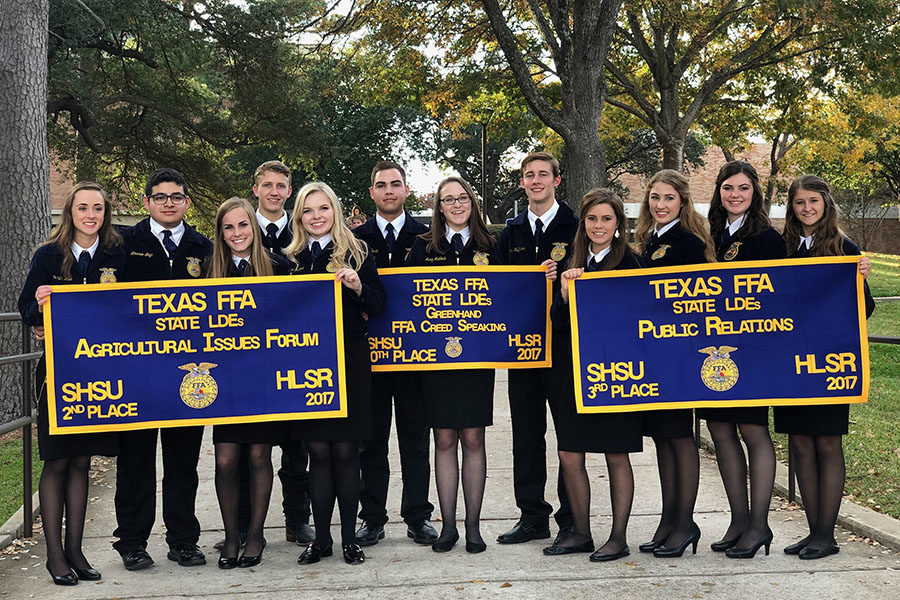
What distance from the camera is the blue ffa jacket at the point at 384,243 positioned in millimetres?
6668

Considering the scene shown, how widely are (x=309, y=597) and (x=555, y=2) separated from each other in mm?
13441

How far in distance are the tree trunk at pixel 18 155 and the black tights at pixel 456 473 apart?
238 inches

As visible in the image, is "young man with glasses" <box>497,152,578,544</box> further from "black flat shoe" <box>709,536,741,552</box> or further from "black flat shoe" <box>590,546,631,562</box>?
"black flat shoe" <box>709,536,741,552</box>

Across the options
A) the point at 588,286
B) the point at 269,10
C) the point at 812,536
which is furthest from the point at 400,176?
the point at 269,10

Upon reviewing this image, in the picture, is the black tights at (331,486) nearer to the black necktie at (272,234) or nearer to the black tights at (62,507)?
the black tights at (62,507)

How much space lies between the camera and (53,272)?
566 cm

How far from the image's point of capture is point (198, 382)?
5816 mm

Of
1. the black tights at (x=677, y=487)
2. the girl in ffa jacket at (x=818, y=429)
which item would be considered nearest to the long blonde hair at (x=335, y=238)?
the black tights at (x=677, y=487)

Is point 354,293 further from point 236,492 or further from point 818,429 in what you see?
point 818,429

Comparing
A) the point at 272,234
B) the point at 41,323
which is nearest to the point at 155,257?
the point at 41,323

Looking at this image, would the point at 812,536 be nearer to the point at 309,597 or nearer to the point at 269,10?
the point at 309,597

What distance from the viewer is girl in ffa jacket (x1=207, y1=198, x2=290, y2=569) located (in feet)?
18.6

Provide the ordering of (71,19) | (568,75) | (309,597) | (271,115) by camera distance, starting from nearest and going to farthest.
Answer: (309,597), (568,75), (71,19), (271,115)

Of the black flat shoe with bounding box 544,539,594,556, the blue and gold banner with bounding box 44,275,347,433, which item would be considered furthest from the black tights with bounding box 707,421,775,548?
the blue and gold banner with bounding box 44,275,347,433
